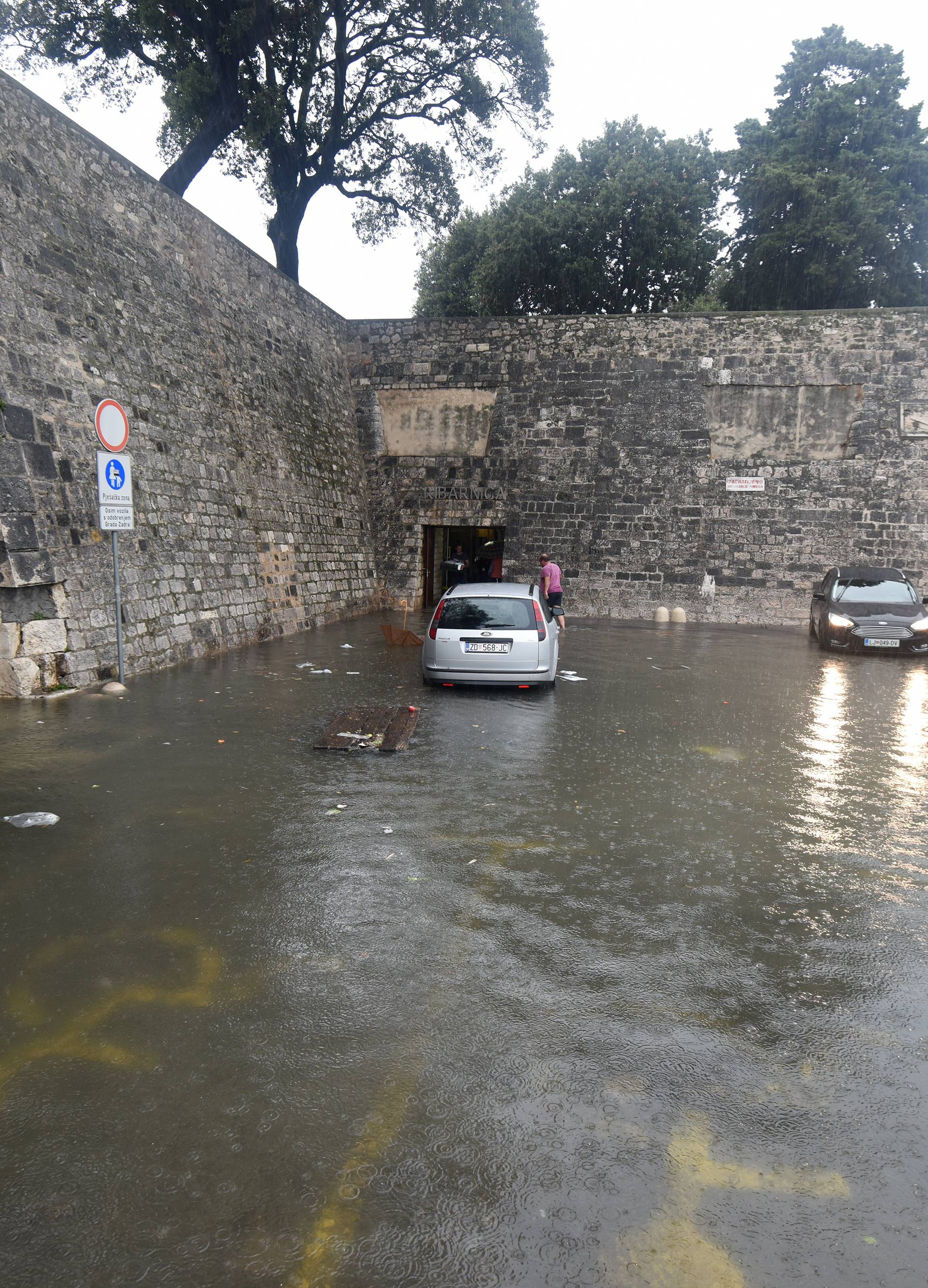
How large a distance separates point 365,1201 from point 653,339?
1972 centimetres

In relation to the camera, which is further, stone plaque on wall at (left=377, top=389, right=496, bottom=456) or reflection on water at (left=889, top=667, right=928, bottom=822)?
stone plaque on wall at (left=377, top=389, right=496, bottom=456)

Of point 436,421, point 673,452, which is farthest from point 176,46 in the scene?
point 673,452

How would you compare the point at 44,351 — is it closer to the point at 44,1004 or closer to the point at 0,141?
the point at 0,141

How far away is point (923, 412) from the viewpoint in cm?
1780

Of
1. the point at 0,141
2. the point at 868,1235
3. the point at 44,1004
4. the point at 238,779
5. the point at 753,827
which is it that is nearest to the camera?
the point at 868,1235

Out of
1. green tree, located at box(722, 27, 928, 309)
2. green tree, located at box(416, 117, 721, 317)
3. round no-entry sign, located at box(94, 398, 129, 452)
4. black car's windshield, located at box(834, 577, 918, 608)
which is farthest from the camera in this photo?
green tree, located at box(416, 117, 721, 317)

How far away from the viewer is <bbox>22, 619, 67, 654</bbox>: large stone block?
8461mm

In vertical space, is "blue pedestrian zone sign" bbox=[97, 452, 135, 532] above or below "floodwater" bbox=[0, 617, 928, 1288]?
above

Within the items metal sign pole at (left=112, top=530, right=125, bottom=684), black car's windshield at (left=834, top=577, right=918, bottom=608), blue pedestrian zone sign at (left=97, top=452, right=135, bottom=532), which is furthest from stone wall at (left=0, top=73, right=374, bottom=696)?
black car's windshield at (left=834, top=577, right=918, bottom=608)

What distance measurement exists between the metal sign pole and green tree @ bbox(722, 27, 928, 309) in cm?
2750

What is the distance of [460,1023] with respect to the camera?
10.1 ft

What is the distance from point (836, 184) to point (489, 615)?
26585 mm

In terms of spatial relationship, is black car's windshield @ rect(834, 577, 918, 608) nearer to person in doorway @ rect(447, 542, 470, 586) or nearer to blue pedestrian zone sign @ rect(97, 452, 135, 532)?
person in doorway @ rect(447, 542, 470, 586)

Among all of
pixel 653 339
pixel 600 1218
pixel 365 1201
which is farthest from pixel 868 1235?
pixel 653 339
